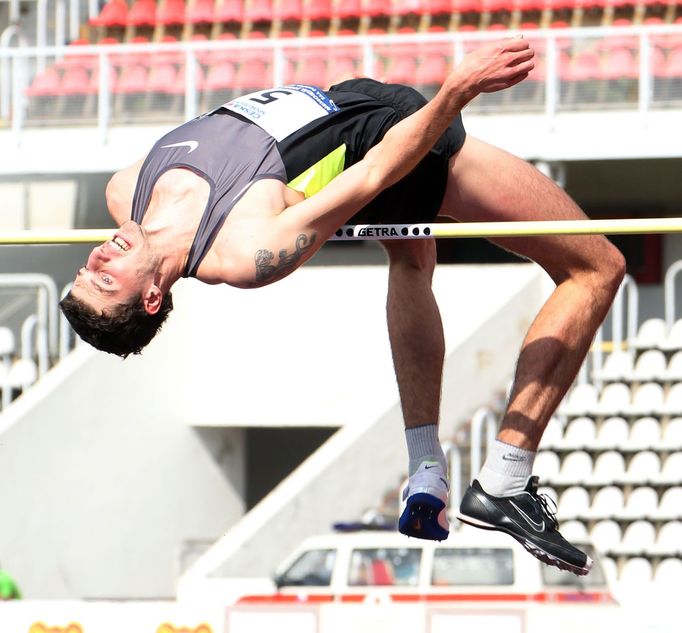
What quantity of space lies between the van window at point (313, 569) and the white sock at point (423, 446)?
432 cm

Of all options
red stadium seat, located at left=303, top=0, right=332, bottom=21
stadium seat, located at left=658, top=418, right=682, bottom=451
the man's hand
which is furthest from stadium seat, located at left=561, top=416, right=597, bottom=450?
the man's hand

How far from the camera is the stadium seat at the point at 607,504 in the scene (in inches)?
401

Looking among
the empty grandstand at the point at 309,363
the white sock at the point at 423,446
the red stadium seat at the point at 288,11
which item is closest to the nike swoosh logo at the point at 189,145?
the white sock at the point at 423,446

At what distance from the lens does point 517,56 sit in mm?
4094

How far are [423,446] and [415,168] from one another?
2.91ft

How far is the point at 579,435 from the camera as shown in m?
10.6

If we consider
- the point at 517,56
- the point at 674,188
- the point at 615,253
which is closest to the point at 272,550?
the point at 674,188

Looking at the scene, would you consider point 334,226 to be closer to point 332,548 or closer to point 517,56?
point 517,56

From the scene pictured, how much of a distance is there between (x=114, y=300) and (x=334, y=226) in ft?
2.02

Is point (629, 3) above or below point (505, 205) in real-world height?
above

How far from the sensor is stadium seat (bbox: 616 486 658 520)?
33.2 feet

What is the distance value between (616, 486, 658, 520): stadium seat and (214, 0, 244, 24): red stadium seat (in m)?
5.23

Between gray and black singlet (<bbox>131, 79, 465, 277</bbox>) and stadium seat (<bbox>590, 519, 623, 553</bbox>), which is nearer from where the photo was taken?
gray and black singlet (<bbox>131, 79, 465, 277</bbox>)

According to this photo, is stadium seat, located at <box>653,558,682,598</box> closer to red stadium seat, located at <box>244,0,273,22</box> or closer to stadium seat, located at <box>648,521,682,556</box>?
stadium seat, located at <box>648,521,682,556</box>
